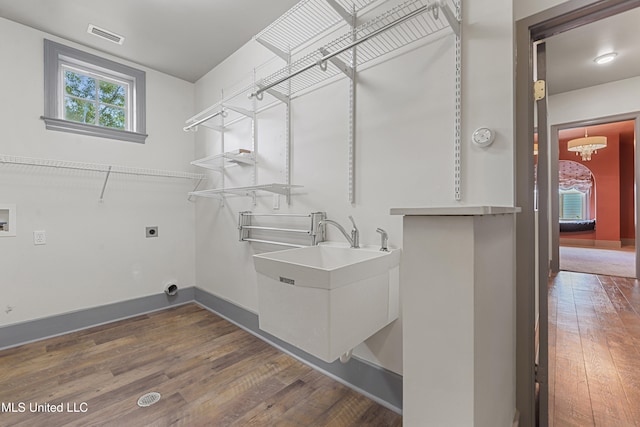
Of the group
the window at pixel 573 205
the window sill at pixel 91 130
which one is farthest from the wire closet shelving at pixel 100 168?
the window at pixel 573 205

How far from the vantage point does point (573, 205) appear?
7.76 meters

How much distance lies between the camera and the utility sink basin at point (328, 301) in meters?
1.12

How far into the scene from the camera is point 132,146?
9.20 ft

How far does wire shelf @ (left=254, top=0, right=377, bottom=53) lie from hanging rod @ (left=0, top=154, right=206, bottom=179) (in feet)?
5.51

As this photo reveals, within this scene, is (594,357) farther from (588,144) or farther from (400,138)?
(588,144)

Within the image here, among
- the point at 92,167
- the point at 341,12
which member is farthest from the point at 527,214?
the point at 92,167

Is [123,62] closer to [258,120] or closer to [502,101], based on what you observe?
[258,120]

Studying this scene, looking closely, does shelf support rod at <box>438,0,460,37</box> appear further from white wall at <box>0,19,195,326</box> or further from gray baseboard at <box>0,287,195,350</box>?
gray baseboard at <box>0,287,195,350</box>

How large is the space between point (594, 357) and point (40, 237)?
426 centimetres

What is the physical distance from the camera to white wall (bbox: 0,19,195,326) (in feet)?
7.25

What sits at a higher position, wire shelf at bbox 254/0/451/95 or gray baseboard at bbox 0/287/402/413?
wire shelf at bbox 254/0/451/95

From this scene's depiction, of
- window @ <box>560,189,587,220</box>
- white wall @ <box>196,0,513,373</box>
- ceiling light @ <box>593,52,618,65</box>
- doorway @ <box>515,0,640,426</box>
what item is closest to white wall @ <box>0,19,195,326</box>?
white wall @ <box>196,0,513,373</box>

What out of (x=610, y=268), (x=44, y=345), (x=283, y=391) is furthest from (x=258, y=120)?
(x=610, y=268)

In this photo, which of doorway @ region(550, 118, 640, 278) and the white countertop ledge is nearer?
the white countertop ledge
